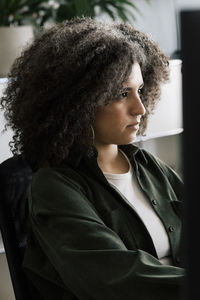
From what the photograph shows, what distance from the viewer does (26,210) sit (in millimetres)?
1101

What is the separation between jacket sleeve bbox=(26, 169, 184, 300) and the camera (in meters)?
0.82

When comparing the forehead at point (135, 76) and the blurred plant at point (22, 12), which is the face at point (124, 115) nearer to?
the forehead at point (135, 76)

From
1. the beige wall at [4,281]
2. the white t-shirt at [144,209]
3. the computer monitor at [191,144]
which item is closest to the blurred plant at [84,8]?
the beige wall at [4,281]

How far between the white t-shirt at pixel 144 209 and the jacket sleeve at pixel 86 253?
0.35 ft

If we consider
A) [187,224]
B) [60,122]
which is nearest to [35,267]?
[60,122]

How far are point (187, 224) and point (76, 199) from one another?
0.66 m

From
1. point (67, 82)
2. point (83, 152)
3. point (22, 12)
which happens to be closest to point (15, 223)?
point (83, 152)

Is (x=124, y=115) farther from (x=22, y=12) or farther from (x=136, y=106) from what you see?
(x=22, y=12)

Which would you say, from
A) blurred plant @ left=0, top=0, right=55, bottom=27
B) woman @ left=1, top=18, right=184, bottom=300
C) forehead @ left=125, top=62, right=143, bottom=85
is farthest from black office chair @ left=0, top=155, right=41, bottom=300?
blurred plant @ left=0, top=0, right=55, bottom=27

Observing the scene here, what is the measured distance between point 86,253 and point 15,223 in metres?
0.25

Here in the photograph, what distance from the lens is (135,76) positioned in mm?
1093

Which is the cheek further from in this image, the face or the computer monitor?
the computer monitor

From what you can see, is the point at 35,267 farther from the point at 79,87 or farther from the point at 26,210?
the point at 79,87

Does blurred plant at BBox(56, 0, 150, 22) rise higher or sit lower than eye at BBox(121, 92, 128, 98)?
higher
